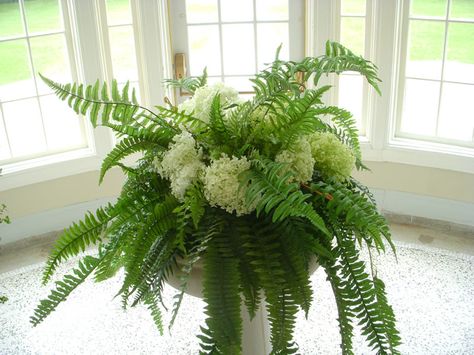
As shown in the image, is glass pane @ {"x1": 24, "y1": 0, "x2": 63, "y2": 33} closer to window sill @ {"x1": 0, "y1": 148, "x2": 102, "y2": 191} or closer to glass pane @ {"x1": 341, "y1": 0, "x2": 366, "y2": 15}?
window sill @ {"x1": 0, "y1": 148, "x2": 102, "y2": 191}

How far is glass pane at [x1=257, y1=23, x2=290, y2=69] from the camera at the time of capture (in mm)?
3545

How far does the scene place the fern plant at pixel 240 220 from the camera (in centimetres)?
151

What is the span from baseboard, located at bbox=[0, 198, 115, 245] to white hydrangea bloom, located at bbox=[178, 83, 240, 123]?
1836 mm

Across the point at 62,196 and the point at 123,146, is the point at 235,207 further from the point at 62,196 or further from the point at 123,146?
the point at 62,196

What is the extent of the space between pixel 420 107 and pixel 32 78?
2.07 m

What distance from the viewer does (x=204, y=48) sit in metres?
3.59

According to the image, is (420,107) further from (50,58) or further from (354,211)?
(354,211)

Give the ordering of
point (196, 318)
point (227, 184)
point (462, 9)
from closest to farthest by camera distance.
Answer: point (227, 184)
point (196, 318)
point (462, 9)

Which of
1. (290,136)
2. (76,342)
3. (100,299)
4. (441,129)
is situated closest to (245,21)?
(441,129)

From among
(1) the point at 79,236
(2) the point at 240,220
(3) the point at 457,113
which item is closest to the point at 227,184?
(2) the point at 240,220

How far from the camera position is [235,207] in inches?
61.6

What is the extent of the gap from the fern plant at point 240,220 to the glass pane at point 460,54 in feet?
5.85

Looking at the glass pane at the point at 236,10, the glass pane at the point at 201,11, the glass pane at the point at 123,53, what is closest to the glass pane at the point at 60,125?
the glass pane at the point at 123,53

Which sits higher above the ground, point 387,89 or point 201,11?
point 201,11
